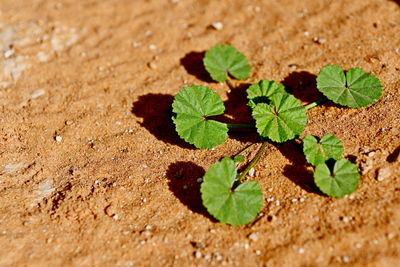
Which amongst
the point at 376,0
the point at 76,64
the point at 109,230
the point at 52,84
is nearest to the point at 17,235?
the point at 109,230

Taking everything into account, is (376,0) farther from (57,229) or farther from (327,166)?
(57,229)

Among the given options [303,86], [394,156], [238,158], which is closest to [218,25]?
[303,86]

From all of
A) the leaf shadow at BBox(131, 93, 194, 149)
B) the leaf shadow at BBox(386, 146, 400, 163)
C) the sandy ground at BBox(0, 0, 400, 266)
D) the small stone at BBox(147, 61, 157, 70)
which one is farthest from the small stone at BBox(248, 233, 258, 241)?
the small stone at BBox(147, 61, 157, 70)

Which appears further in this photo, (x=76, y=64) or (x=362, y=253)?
(x=76, y=64)

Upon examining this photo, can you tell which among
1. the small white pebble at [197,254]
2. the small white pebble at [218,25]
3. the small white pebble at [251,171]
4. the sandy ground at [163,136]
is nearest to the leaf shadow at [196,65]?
the sandy ground at [163,136]

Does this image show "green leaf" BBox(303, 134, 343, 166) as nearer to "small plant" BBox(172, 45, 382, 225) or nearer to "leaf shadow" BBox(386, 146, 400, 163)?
"small plant" BBox(172, 45, 382, 225)
